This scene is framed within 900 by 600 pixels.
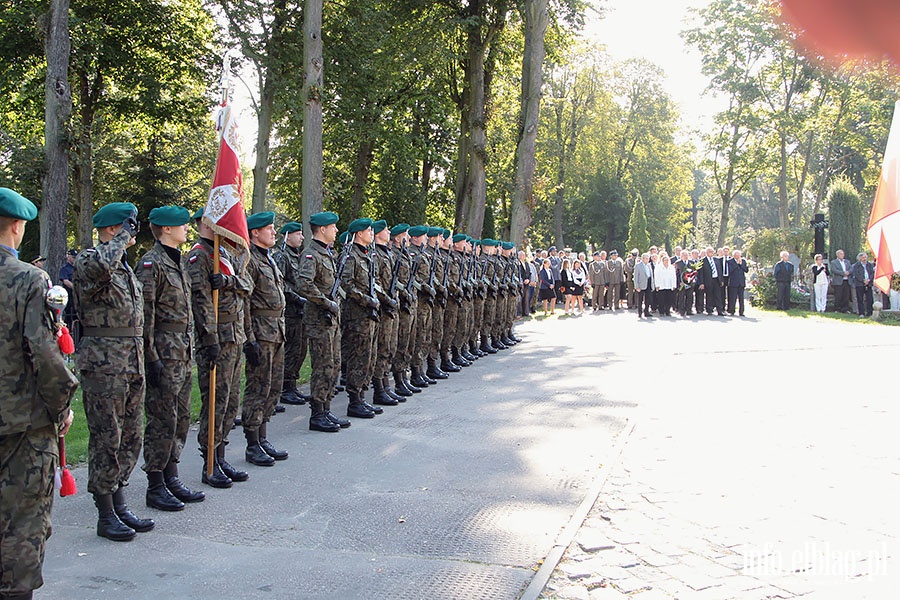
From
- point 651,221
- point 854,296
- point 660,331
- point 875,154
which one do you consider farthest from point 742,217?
point 660,331

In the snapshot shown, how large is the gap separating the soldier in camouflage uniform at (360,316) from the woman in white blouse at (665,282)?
1725 cm

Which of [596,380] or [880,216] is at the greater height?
[880,216]

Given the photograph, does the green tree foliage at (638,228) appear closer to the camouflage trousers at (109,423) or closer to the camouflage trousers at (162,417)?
the camouflage trousers at (162,417)

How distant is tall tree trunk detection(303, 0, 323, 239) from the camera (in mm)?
16562

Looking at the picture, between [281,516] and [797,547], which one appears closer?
[797,547]

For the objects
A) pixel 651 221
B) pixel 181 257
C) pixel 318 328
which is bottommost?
pixel 318 328

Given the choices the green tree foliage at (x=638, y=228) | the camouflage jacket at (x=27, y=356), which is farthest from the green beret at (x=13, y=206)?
the green tree foliage at (x=638, y=228)

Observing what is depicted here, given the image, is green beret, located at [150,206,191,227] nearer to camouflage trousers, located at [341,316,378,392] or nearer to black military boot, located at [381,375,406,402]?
camouflage trousers, located at [341,316,378,392]

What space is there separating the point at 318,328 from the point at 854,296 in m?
22.6

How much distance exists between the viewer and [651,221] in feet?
213

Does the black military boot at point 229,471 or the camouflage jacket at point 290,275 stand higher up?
the camouflage jacket at point 290,275

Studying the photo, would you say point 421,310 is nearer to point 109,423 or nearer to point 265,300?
point 265,300

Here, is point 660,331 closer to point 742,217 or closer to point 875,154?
point 875,154

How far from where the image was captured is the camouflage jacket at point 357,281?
364 inches
